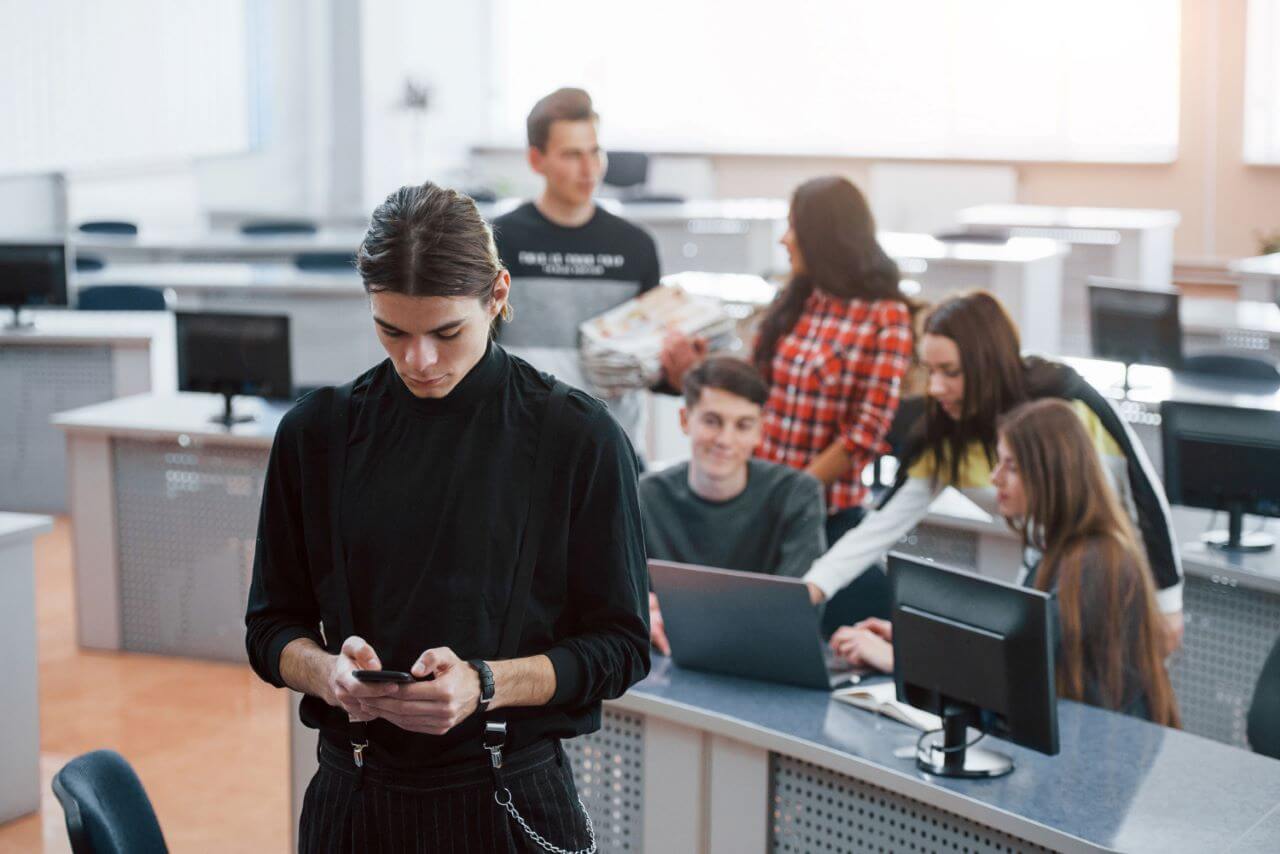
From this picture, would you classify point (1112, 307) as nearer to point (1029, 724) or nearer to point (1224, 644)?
point (1224, 644)

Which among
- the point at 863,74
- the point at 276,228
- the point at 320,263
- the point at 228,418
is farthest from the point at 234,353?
the point at 863,74

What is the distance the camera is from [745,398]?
3.29 metres

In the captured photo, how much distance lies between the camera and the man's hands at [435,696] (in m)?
1.51

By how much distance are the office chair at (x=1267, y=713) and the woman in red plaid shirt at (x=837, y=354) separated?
1057 millimetres

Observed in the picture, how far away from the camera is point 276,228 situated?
10.5 metres

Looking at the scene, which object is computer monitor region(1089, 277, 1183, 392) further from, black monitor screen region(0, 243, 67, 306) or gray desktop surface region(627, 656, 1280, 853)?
black monitor screen region(0, 243, 67, 306)

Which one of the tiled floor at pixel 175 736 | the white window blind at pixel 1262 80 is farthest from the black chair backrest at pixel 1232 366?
the white window blind at pixel 1262 80

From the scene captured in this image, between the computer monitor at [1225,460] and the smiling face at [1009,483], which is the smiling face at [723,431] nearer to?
the smiling face at [1009,483]

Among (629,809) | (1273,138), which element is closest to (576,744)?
(629,809)

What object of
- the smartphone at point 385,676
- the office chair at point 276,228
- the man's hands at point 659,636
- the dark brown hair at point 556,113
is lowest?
the man's hands at point 659,636

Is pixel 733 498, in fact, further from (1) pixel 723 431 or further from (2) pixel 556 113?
(2) pixel 556 113

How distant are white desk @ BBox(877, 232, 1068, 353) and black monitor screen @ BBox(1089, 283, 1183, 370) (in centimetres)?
243

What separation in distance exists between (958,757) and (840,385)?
4.40ft

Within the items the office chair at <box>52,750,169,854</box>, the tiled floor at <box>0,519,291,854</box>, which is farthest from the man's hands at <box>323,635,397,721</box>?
the tiled floor at <box>0,519,291,854</box>
